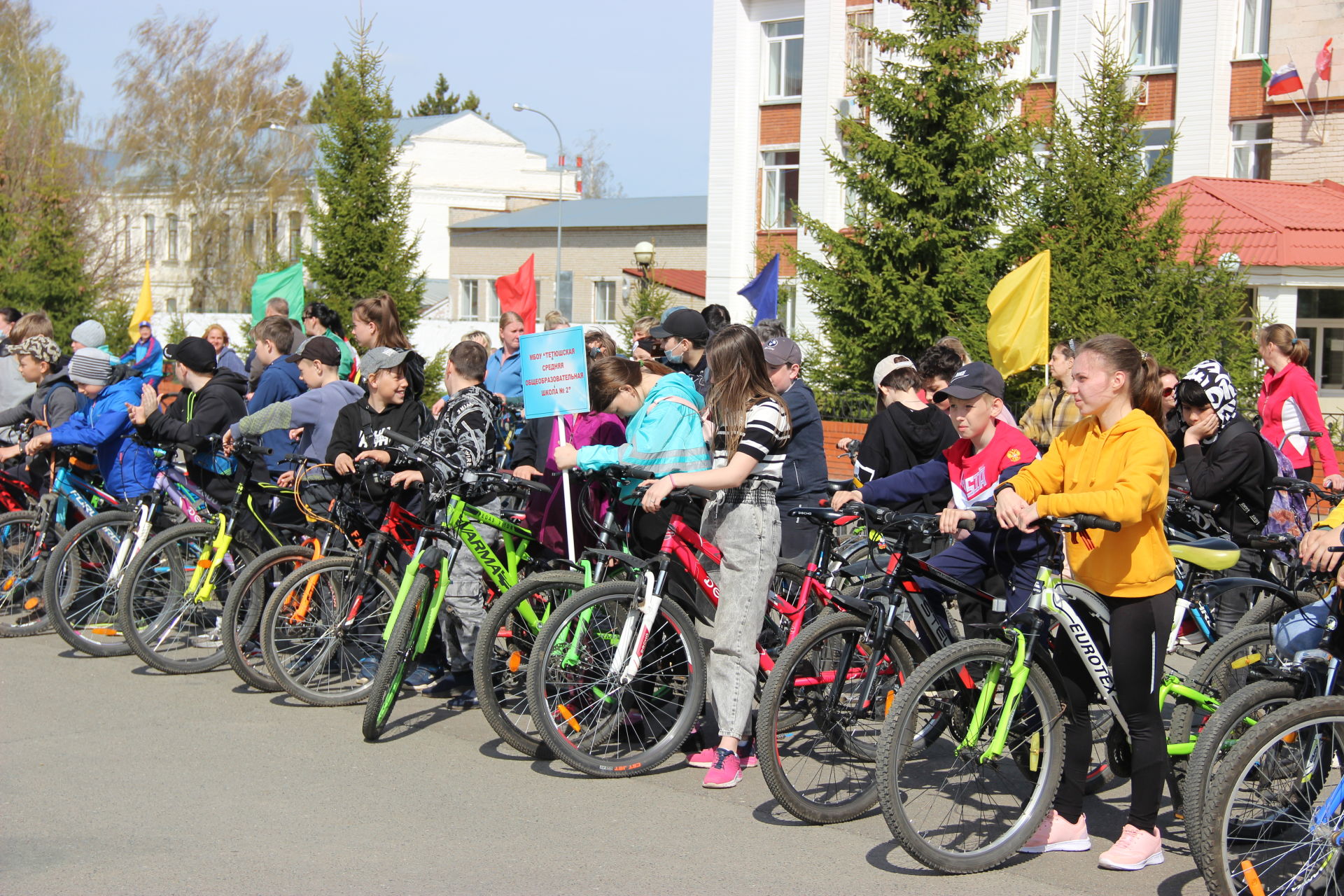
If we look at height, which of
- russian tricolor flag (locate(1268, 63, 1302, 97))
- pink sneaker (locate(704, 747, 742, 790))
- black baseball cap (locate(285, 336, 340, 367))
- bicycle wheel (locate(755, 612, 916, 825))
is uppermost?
russian tricolor flag (locate(1268, 63, 1302, 97))

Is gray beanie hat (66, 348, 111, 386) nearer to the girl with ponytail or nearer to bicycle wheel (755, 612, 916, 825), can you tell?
bicycle wheel (755, 612, 916, 825)

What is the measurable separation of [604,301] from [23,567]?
42.0 metres

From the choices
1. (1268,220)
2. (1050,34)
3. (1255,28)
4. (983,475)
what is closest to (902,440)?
(983,475)

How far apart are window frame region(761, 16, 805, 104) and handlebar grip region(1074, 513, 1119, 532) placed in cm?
3174

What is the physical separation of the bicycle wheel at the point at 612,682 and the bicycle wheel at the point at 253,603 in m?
2.00

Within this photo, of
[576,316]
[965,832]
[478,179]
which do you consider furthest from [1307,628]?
[478,179]

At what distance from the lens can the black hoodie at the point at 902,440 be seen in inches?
289

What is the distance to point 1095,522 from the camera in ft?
14.7

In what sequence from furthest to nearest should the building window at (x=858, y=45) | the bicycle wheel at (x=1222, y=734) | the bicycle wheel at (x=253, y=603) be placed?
the building window at (x=858, y=45) < the bicycle wheel at (x=253, y=603) < the bicycle wheel at (x=1222, y=734)

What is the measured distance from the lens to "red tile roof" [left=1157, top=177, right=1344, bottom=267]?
2345 centimetres

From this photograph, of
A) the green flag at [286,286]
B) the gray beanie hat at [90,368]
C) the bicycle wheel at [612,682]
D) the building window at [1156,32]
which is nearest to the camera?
the bicycle wheel at [612,682]

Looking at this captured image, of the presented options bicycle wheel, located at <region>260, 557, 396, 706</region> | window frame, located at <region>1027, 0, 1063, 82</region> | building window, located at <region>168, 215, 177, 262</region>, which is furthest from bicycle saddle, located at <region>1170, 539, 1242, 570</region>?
building window, located at <region>168, 215, 177, 262</region>

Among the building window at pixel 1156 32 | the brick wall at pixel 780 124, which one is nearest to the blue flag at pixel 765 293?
the building window at pixel 1156 32

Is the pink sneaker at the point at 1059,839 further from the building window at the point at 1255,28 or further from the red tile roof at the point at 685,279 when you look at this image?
the red tile roof at the point at 685,279
